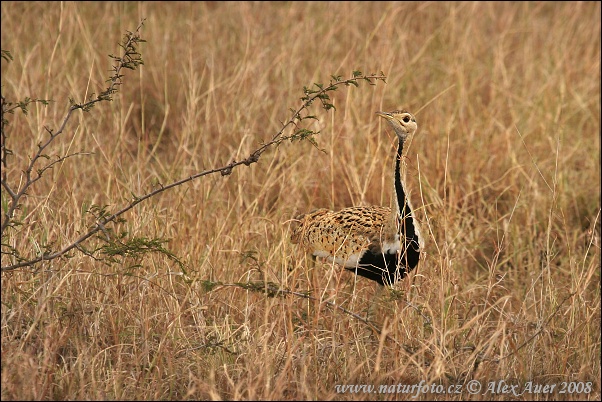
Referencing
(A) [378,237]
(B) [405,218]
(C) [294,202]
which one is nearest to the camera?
(B) [405,218]

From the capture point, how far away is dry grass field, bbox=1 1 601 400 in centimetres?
333

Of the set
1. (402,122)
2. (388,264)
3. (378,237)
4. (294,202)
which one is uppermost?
(402,122)

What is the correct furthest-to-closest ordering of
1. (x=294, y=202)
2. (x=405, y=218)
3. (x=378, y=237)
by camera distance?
(x=294, y=202) → (x=378, y=237) → (x=405, y=218)

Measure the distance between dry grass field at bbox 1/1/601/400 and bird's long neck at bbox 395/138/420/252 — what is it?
0.14m

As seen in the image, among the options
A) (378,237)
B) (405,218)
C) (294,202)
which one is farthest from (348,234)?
(294,202)

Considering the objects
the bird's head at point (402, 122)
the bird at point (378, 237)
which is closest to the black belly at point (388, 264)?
the bird at point (378, 237)

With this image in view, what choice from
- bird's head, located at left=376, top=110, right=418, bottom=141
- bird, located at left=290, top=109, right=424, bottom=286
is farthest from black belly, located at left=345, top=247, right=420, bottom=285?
bird's head, located at left=376, top=110, right=418, bottom=141

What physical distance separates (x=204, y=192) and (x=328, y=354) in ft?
4.22

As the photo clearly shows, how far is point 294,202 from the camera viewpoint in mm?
4965

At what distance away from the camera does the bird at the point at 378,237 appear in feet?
12.5

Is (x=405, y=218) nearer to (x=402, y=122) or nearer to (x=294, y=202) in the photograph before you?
(x=402, y=122)

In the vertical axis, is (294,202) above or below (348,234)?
above

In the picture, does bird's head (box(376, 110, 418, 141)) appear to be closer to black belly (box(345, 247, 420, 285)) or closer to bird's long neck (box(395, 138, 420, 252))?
bird's long neck (box(395, 138, 420, 252))

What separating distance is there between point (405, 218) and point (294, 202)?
4.16 ft
